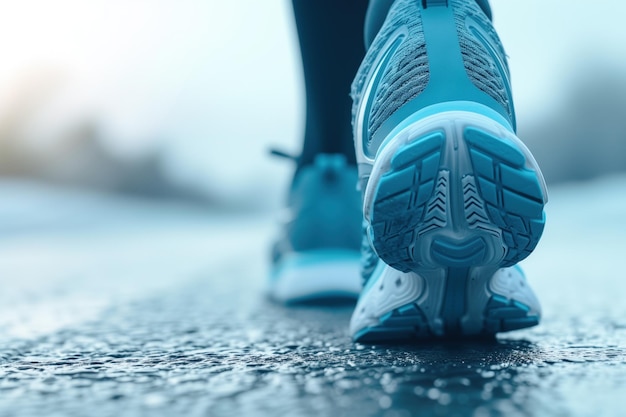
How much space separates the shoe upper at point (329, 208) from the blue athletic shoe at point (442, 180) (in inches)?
15.4

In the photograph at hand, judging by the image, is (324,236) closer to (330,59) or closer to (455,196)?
(330,59)

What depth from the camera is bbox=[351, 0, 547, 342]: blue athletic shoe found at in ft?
1.51

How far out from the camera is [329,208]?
1018 mm

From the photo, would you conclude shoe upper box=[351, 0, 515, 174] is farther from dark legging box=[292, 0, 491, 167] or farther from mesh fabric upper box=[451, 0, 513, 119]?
dark legging box=[292, 0, 491, 167]

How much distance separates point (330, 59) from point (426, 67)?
1.27ft

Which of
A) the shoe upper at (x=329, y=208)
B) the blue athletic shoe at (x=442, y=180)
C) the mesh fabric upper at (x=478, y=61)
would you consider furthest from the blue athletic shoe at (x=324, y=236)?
the mesh fabric upper at (x=478, y=61)

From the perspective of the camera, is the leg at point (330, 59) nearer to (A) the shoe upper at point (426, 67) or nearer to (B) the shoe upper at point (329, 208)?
(B) the shoe upper at point (329, 208)

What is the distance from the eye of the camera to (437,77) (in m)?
0.51

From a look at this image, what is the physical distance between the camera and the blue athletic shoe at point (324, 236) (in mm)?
979

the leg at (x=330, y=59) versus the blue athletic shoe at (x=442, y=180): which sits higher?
the leg at (x=330, y=59)

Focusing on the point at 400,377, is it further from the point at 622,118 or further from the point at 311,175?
the point at 622,118

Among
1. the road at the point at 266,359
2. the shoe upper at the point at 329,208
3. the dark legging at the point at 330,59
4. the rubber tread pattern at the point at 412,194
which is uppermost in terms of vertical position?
the dark legging at the point at 330,59

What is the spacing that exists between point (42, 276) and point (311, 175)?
87 centimetres

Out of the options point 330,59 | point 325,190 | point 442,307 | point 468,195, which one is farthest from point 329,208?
point 468,195
